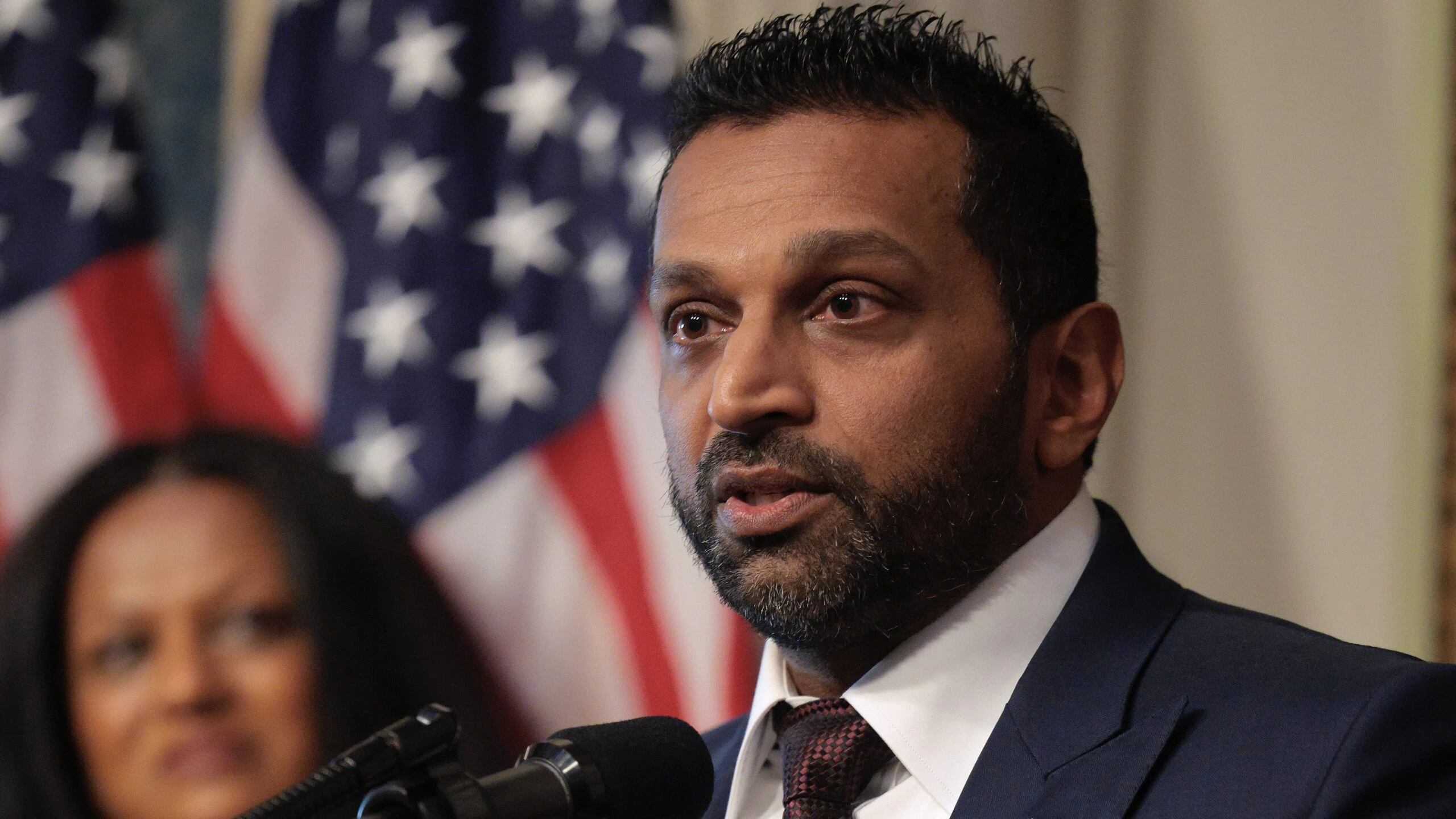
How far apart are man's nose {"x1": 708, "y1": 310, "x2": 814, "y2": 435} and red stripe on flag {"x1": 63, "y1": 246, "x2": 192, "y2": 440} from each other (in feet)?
7.01

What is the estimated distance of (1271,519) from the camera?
9.36 feet

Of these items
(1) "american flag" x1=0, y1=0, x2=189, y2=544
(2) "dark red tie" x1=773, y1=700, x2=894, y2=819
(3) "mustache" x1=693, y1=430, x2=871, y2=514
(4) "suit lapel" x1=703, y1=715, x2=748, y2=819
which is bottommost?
(4) "suit lapel" x1=703, y1=715, x2=748, y2=819

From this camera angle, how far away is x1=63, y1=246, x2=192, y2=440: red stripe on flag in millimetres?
3352

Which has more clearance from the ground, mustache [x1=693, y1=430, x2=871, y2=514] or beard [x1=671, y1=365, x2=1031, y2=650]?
mustache [x1=693, y1=430, x2=871, y2=514]

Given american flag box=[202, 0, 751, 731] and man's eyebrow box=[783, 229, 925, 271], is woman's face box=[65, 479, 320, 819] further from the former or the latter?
man's eyebrow box=[783, 229, 925, 271]

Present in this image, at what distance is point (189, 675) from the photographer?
293cm

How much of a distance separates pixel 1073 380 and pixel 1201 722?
0.51 m

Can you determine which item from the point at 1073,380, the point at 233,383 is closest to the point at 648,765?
the point at 1073,380

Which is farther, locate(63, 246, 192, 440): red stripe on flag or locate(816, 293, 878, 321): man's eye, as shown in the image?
locate(63, 246, 192, 440): red stripe on flag

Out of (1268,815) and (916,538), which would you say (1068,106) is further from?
(1268,815)

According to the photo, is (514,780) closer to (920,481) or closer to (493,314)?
(920,481)

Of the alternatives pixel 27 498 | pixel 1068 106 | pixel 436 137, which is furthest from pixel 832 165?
pixel 27 498

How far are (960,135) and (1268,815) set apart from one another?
89 cm

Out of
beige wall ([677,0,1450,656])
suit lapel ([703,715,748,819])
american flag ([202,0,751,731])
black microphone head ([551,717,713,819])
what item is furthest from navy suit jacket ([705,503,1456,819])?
american flag ([202,0,751,731])
